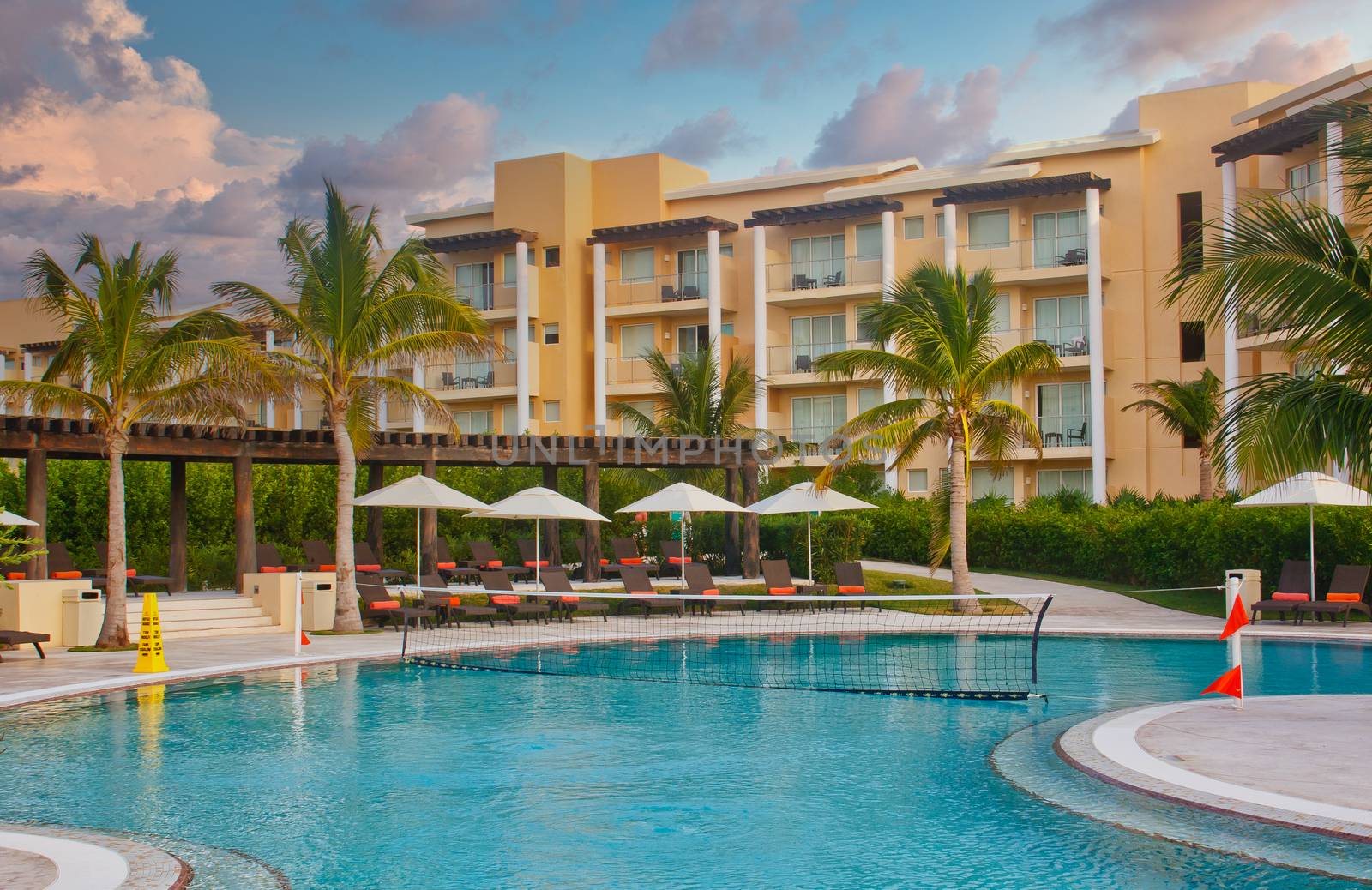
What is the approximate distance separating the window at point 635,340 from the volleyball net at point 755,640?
23.1 metres

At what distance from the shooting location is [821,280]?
4659 centimetres

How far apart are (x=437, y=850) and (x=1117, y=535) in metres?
24.2

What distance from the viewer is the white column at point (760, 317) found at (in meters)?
46.1

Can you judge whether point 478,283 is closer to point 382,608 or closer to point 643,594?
point 643,594

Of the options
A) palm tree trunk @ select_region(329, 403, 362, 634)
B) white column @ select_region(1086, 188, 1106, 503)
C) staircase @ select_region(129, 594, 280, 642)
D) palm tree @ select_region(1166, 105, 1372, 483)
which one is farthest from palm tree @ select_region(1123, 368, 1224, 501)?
staircase @ select_region(129, 594, 280, 642)

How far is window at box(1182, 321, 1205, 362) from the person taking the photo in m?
42.1

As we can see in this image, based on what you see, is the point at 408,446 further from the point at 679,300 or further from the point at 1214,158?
the point at 1214,158

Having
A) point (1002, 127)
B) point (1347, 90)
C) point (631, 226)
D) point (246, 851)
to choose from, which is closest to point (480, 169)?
point (631, 226)

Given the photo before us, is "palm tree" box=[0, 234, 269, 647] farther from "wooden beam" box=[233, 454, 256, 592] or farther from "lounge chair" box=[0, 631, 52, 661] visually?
"wooden beam" box=[233, 454, 256, 592]

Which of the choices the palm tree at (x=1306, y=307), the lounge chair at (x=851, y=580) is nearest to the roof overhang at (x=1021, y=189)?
the lounge chair at (x=851, y=580)

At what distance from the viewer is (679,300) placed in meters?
48.1

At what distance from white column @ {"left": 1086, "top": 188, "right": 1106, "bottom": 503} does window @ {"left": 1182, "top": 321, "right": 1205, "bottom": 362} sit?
9.25 ft

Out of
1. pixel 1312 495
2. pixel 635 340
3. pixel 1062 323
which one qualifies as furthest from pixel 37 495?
pixel 1062 323

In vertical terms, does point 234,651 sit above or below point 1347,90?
below
